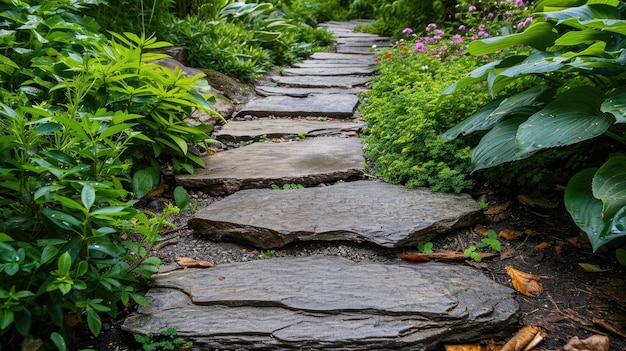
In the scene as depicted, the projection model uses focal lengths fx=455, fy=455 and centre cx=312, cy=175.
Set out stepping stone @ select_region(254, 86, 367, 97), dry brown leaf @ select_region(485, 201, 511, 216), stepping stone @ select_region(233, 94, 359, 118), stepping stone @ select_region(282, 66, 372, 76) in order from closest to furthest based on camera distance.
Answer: dry brown leaf @ select_region(485, 201, 511, 216) < stepping stone @ select_region(233, 94, 359, 118) < stepping stone @ select_region(254, 86, 367, 97) < stepping stone @ select_region(282, 66, 372, 76)

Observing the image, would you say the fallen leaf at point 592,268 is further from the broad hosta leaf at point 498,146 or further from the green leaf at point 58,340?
the green leaf at point 58,340

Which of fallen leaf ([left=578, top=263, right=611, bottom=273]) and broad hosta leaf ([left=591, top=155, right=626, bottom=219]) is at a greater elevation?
broad hosta leaf ([left=591, top=155, right=626, bottom=219])

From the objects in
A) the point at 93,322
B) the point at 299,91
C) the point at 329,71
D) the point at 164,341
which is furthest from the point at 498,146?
the point at 329,71

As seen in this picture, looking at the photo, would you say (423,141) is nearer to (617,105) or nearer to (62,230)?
(617,105)

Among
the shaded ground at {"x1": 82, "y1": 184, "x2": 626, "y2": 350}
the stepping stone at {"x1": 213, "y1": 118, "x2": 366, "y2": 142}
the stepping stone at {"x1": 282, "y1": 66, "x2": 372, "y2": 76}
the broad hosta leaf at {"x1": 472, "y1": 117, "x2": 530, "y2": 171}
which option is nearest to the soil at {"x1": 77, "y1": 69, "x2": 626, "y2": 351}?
the shaded ground at {"x1": 82, "y1": 184, "x2": 626, "y2": 350}

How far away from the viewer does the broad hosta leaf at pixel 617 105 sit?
4.74 feet

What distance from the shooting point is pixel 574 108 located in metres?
1.74

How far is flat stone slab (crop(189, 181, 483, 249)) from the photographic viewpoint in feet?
6.45

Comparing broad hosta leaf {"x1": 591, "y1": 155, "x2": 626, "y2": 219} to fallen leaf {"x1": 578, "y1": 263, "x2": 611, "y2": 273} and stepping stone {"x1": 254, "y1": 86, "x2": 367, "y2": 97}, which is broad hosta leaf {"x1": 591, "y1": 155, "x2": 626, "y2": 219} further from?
stepping stone {"x1": 254, "y1": 86, "x2": 367, "y2": 97}

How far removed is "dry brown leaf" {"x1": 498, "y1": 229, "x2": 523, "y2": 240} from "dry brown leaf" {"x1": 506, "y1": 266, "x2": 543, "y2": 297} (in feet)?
0.73

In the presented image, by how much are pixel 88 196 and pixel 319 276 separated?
33.3 inches

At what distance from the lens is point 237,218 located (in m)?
2.12

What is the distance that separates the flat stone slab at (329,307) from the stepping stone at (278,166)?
32.8 inches

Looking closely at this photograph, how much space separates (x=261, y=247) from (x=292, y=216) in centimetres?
22
